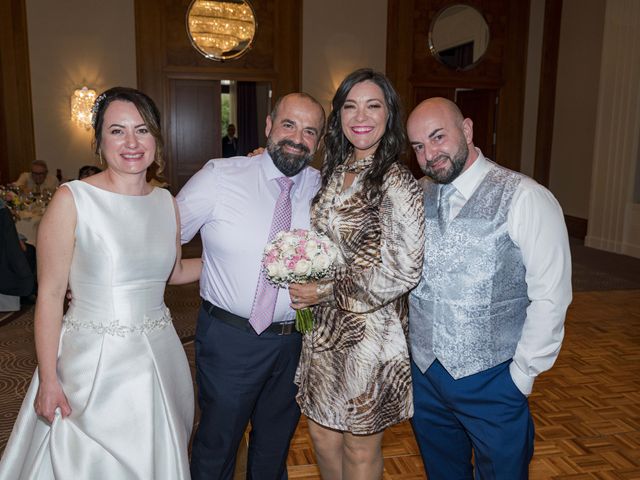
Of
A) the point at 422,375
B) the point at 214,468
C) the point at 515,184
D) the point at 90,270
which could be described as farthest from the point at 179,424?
the point at 515,184

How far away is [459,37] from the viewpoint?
11.8 m

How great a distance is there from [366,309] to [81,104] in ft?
32.3

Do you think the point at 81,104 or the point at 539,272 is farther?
the point at 81,104

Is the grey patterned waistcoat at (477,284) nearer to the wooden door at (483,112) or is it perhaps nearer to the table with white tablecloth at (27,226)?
the table with white tablecloth at (27,226)

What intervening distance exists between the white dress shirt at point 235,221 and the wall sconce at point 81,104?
8914 millimetres

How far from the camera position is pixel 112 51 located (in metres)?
10.4

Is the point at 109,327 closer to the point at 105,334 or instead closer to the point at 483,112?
the point at 105,334

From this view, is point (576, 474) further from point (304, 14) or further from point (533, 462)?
point (304, 14)

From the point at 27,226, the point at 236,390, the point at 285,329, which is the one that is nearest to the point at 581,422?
the point at 285,329

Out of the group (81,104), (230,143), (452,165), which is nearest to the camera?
(452,165)

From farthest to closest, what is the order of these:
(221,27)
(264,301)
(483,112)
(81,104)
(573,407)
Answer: (483,112) < (221,27) < (81,104) < (573,407) < (264,301)

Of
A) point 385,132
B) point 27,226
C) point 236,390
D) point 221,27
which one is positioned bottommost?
point 27,226

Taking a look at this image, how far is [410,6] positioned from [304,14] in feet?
7.00

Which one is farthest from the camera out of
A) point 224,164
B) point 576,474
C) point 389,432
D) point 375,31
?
point 375,31
